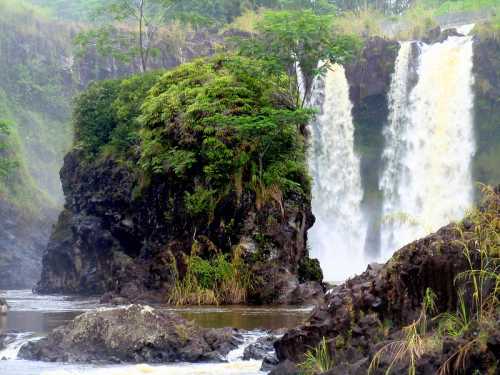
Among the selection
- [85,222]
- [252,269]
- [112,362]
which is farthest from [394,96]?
[112,362]

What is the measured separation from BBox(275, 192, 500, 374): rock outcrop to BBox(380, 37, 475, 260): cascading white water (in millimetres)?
27642

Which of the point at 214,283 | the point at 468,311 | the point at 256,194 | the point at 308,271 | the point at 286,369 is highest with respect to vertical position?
the point at 256,194

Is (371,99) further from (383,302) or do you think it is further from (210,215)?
(383,302)

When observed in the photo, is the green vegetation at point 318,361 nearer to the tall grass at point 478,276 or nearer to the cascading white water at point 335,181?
the tall grass at point 478,276

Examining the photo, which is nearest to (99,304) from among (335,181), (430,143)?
(335,181)

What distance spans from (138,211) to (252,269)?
Result: 5280 mm

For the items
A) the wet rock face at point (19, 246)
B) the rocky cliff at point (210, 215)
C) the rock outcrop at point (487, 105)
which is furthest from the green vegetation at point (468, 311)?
the wet rock face at point (19, 246)

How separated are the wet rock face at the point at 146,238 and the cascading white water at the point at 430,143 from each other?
14152 mm

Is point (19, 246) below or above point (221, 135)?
below

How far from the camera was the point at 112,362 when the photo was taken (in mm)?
12672

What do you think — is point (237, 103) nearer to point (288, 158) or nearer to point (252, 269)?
point (288, 158)

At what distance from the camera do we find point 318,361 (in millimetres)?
10398

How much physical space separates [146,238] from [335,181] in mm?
15427

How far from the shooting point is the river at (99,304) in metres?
12.0
